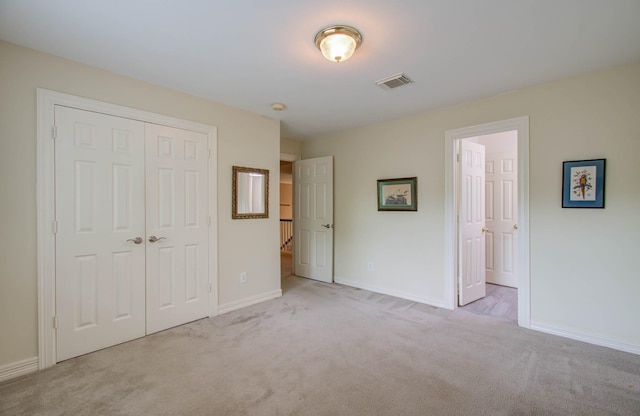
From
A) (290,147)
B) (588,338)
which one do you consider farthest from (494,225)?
(290,147)

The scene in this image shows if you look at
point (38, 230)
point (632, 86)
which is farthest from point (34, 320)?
point (632, 86)

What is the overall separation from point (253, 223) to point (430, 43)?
8.79 feet

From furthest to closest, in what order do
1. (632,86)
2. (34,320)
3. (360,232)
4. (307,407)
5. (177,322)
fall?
(360,232) < (177,322) < (632,86) < (34,320) < (307,407)

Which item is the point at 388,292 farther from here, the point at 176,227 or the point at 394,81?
the point at 176,227

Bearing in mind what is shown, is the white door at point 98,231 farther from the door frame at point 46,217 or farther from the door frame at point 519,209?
the door frame at point 519,209

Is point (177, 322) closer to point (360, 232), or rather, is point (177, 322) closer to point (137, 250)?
point (137, 250)

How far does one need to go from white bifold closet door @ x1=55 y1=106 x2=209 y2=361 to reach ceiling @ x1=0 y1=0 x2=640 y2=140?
610 millimetres

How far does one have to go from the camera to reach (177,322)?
A: 3.01 meters

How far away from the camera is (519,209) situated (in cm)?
300

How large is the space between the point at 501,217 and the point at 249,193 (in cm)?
385

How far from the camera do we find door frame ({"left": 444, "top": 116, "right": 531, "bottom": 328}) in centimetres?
294

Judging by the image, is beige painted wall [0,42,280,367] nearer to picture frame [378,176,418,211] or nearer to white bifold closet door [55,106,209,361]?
white bifold closet door [55,106,209,361]

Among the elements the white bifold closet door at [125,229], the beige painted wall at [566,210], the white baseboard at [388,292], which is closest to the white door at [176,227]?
the white bifold closet door at [125,229]

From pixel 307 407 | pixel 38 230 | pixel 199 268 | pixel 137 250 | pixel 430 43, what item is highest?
pixel 430 43
